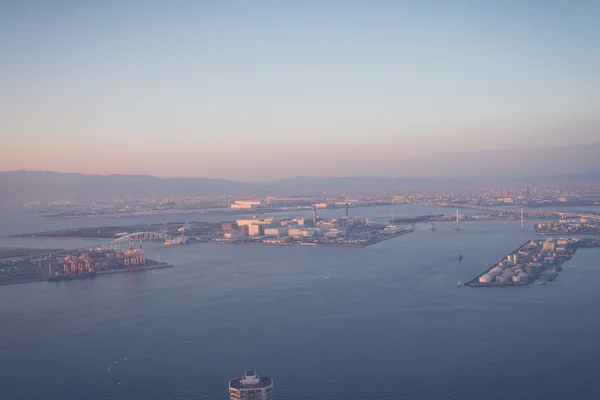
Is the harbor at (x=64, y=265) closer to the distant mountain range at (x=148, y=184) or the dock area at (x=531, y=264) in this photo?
the dock area at (x=531, y=264)

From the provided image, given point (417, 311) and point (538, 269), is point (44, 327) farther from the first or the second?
point (538, 269)

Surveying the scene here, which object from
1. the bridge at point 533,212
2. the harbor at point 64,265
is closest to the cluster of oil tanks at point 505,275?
the harbor at point 64,265

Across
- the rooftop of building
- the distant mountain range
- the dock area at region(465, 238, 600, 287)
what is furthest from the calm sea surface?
the distant mountain range

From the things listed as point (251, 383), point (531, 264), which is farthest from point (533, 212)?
point (251, 383)

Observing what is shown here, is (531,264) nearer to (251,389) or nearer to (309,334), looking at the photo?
(309,334)

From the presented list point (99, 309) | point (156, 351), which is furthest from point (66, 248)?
point (156, 351)

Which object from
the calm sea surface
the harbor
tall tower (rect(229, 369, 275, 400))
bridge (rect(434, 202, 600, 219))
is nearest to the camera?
tall tower (rect(229, 369, 275, 400))

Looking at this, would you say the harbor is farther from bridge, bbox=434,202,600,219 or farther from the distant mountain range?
the distant mountain range
